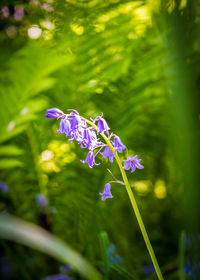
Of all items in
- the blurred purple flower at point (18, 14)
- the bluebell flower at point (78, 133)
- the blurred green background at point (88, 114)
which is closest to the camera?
the bluebell flower at point (78, 133)

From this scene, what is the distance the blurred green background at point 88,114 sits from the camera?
111cm

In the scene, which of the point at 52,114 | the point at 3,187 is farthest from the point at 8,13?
the point at 52,114

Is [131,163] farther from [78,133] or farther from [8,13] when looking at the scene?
[8,13]

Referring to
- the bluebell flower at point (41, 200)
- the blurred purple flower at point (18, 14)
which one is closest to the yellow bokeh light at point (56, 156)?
the bluebell flower at point (41, 200)

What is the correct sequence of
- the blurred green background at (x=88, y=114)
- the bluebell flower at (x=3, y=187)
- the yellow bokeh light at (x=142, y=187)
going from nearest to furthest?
the blurred green background at (x=88, y=114) → the bluebell flower at (x=3, y=187) → the yellow bokeh light at (x=142, y=187)

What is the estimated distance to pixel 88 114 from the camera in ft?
4.12

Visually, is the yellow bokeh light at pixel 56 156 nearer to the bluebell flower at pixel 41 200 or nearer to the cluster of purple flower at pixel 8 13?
the bluebell flower at pixel 41 200

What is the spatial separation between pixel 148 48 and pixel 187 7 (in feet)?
1.58

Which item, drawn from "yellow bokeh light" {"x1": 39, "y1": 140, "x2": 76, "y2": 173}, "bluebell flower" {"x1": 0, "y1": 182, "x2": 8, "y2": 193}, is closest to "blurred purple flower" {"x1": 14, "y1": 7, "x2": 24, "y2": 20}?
"yellow bokeh light" {"x1": 39, "y1": 140, "x2": 76, "y2": 173}

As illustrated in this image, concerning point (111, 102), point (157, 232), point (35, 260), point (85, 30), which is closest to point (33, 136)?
point (111, 102)

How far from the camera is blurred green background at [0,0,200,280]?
1.11 meters

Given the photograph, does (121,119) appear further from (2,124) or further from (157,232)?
(157,232)

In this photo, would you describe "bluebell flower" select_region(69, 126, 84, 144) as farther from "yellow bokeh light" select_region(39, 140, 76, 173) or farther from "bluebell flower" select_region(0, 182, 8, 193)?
"bluebell flower" select_region(0, 182, 8, 193)

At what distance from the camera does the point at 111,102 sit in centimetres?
128
